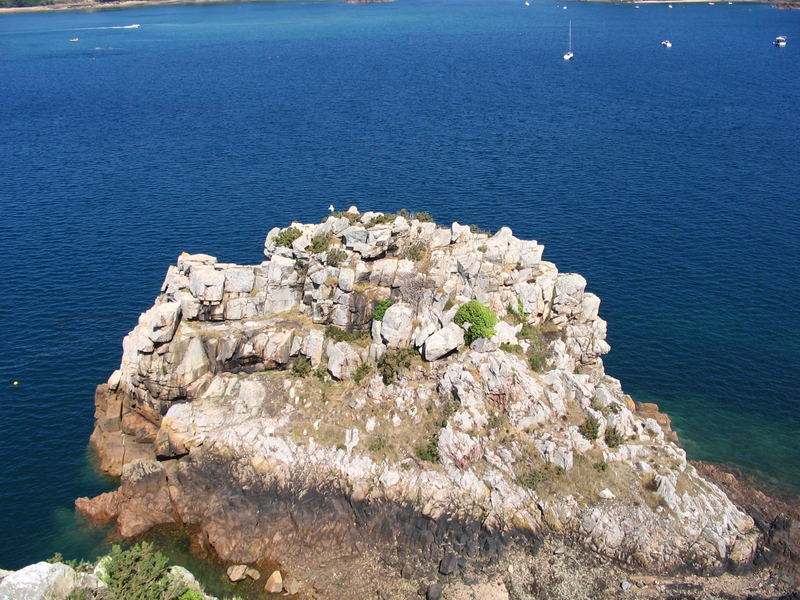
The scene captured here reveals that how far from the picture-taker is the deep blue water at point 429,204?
73.6 m

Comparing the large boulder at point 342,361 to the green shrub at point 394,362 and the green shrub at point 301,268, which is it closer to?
the green shrub at point 394,362

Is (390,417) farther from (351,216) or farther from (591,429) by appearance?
(351,216)

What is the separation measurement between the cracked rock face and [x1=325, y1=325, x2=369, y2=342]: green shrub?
22 cm

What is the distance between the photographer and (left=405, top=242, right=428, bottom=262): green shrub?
234 feet

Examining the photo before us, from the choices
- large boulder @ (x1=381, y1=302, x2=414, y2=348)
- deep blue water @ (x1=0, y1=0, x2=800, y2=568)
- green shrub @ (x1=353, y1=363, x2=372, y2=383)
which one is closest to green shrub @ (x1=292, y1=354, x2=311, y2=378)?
green shrub @ (x1=353, y1=363, x2=372, y2=383)

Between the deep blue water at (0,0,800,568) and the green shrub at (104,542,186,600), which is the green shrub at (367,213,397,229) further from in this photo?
the green shrub at (104,542,186,600)

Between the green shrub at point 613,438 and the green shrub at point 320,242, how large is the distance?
31.0 meters

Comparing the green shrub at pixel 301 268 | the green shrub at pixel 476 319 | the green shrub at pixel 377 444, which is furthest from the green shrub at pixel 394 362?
the green shrub at pixel 301 268

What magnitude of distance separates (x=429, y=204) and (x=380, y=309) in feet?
164

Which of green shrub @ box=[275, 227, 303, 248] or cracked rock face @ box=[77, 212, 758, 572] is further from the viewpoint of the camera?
green shrub @ box=[275, 227, 303, 248]

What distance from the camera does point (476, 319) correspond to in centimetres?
6525

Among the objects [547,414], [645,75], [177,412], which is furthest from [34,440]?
[645,75]

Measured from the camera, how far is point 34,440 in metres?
68.8

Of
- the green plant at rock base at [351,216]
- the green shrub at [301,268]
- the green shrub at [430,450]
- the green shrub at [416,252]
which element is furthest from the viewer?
the green plant at rock base at [351,216]
